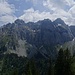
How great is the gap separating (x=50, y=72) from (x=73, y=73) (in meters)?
20.5

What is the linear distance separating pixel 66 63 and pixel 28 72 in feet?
69.0

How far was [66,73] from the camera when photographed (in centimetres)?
6562

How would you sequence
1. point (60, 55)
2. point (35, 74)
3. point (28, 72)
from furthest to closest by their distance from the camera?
1. point (35, 74)
2. point (28, 72)
3. point (60, 55)

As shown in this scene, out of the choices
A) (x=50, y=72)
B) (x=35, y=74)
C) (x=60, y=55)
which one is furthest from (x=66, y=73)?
(x=35, y=74)

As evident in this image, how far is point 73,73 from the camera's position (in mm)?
66062

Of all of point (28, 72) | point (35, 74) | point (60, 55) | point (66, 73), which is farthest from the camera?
point (35, 74)

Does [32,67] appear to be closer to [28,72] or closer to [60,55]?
[28,72]

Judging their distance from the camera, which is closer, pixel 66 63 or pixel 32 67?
pixel 66 63

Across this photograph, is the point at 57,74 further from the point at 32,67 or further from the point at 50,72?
the point at 32,67

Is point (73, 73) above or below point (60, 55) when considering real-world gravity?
below

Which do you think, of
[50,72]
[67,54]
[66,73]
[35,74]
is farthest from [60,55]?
[35,74]

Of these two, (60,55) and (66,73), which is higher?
(60,55)

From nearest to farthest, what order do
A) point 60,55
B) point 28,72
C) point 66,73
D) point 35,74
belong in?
1. point 66,73
2. point 60,55
3. point 28,72
4. point 35,74

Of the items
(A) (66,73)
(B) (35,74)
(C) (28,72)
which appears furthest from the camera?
(B) (35,74)
